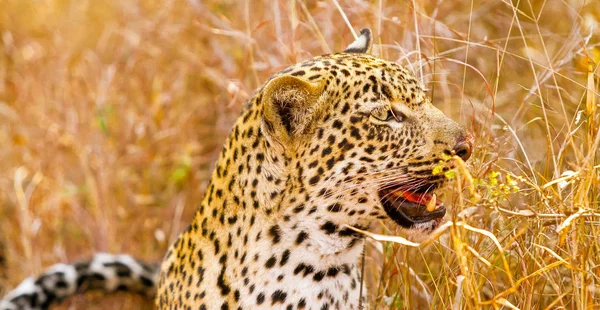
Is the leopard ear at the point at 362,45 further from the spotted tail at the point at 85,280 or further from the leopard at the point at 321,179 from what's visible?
the spotted tail at the point at 85,280

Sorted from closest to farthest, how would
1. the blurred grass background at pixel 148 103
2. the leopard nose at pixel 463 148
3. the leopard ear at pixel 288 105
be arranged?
1. the leopard ear at pixel 288 105
2. the leopard nose at pixel 463 148
3. the blurred grass background at pixel 148 103

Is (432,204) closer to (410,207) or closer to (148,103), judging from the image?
(410,207)

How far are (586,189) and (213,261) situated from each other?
164 cm

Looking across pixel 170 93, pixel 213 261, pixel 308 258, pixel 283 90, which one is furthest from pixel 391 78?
pixel 170 93

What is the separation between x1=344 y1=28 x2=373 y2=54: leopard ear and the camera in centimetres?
430

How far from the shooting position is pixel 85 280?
18.7ft

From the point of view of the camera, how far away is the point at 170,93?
6906 millimetres

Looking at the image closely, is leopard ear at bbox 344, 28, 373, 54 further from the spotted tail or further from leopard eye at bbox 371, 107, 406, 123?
the spotted tail

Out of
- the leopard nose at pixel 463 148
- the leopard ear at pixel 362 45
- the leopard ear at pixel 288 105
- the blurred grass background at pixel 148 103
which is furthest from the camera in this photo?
the blurred grass background at pixel 148 103

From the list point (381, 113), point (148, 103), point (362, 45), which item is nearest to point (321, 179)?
point (381, 113)

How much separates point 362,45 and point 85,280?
2.56m

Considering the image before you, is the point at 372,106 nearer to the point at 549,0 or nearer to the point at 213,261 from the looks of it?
the point at 213,261

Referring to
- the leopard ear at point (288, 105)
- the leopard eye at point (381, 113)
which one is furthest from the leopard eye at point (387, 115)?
the leopard ear at point (288, 105)

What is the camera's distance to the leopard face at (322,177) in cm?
371
